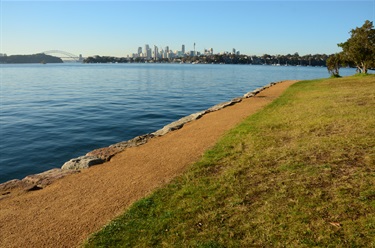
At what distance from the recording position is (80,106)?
30516 mm

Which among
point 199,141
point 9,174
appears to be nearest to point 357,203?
point 199,141

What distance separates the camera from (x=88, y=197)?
7.93 meters

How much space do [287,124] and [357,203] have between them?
24.8ft

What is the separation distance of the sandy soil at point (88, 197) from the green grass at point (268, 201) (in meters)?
0.63

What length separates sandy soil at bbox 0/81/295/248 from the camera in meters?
6.25

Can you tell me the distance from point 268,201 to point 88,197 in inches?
189

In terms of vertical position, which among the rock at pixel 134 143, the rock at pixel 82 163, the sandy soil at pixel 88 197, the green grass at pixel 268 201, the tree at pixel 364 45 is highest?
the tree at pixel 364 45

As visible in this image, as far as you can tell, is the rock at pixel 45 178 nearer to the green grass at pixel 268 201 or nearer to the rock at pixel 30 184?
the rock at pixel 30 184

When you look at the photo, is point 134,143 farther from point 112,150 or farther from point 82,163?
point 82,163

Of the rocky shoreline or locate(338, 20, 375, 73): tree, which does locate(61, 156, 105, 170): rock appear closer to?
the rocky shoreline

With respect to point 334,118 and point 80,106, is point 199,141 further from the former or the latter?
point 80,106

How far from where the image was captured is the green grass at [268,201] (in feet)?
17.3

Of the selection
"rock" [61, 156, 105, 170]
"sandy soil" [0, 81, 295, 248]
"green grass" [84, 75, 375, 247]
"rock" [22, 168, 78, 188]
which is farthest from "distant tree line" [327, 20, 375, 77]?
"rock" [22, 168, 78, 188]

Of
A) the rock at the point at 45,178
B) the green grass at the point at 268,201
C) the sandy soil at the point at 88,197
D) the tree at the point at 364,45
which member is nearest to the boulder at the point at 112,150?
the sandy soil at the point at 88,197
